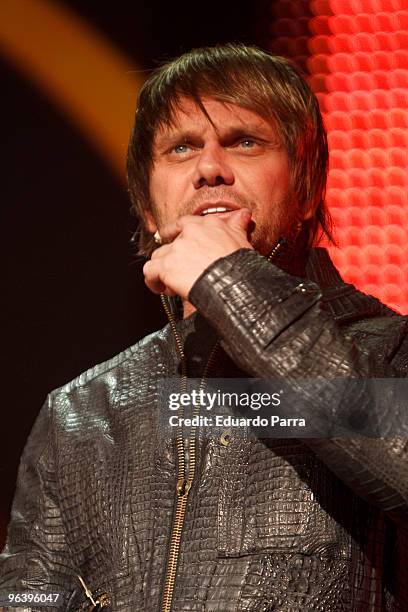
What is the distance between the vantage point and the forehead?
4.41 feet

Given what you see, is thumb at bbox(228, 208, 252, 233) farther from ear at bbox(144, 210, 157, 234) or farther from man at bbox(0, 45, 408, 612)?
ear at bbox(144, 210, 157, 234)

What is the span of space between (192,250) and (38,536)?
17.7 inches

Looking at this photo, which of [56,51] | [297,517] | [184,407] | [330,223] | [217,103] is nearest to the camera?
[297,517]

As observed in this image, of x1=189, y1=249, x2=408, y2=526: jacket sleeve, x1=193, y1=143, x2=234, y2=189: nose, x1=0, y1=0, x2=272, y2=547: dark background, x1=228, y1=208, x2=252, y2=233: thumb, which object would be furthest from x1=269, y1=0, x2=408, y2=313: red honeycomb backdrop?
x1=189, y1=249, x2=408, y2=526: jacket sleeve

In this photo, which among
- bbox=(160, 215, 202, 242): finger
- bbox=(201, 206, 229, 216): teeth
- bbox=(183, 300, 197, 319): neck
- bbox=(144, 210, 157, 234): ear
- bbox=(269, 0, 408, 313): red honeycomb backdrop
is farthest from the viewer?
bbox=(269, 0, 408, 313): red honeycomb backdrop

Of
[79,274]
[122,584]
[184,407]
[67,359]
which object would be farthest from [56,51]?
[122,584]

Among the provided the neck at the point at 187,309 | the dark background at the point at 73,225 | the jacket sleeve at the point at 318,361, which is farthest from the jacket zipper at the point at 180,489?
the dark background at the point at 73,225

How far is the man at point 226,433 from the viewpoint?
3.24 ft

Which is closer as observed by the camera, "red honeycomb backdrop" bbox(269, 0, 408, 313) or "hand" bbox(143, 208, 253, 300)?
"hand" bbox(143, 208, 253, 300)

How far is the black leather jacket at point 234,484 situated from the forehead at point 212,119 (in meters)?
0.20

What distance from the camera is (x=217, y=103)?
137 centimetres

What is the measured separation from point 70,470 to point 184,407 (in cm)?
16

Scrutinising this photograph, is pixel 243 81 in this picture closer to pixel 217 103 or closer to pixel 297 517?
pixel 217 103

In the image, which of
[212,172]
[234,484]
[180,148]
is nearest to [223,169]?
[212,172]
